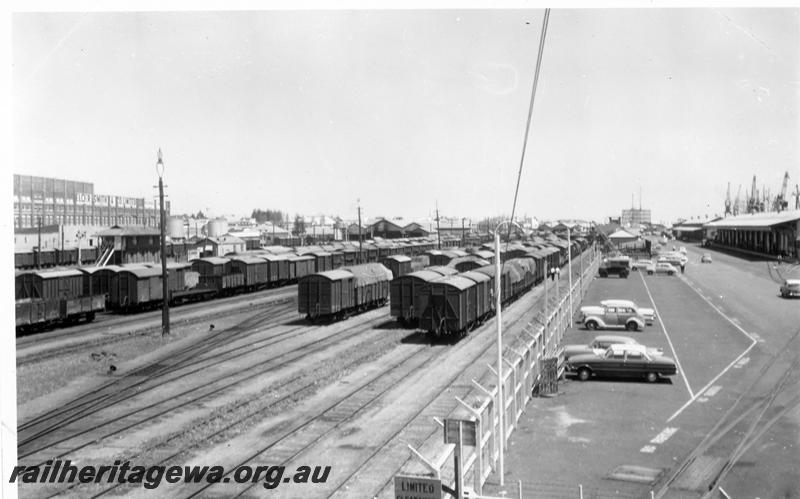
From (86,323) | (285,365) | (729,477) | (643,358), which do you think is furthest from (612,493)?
(86,323)

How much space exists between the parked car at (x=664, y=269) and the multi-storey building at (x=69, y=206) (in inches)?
2699

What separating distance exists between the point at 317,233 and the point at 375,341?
123385 millimetres

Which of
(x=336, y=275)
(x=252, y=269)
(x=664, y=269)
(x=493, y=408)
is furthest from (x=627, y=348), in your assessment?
(x=664, y=269)

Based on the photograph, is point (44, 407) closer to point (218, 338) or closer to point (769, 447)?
point (218, 338)

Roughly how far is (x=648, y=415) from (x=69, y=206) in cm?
11067

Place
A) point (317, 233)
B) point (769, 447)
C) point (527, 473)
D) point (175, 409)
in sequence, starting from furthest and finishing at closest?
1. point (317, 233)
2. point (175, 409)
3. point (769, 447)
4. point (527, 473)

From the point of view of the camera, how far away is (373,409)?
20.5 metres

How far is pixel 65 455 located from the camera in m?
16.7

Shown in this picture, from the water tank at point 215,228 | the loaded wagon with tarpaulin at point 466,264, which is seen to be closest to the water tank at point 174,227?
the water tank at point 215,228

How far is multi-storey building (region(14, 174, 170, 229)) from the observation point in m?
99.8

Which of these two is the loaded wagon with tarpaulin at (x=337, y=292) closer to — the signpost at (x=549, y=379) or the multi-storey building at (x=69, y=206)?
the signpost at (x=549, y=379)

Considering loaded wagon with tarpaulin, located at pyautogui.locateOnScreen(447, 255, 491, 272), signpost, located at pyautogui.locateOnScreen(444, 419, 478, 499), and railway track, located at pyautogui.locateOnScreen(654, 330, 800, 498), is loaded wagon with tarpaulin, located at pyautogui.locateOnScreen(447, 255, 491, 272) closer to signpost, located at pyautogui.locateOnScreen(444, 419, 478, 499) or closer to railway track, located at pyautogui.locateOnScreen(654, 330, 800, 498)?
railway track, located at pyautogui.locateOnScreen(654, 330, 800, 498)

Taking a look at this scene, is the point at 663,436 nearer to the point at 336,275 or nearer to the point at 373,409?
the point at 373,409

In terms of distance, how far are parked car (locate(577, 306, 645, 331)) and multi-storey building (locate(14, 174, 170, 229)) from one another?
74610 millimetres
